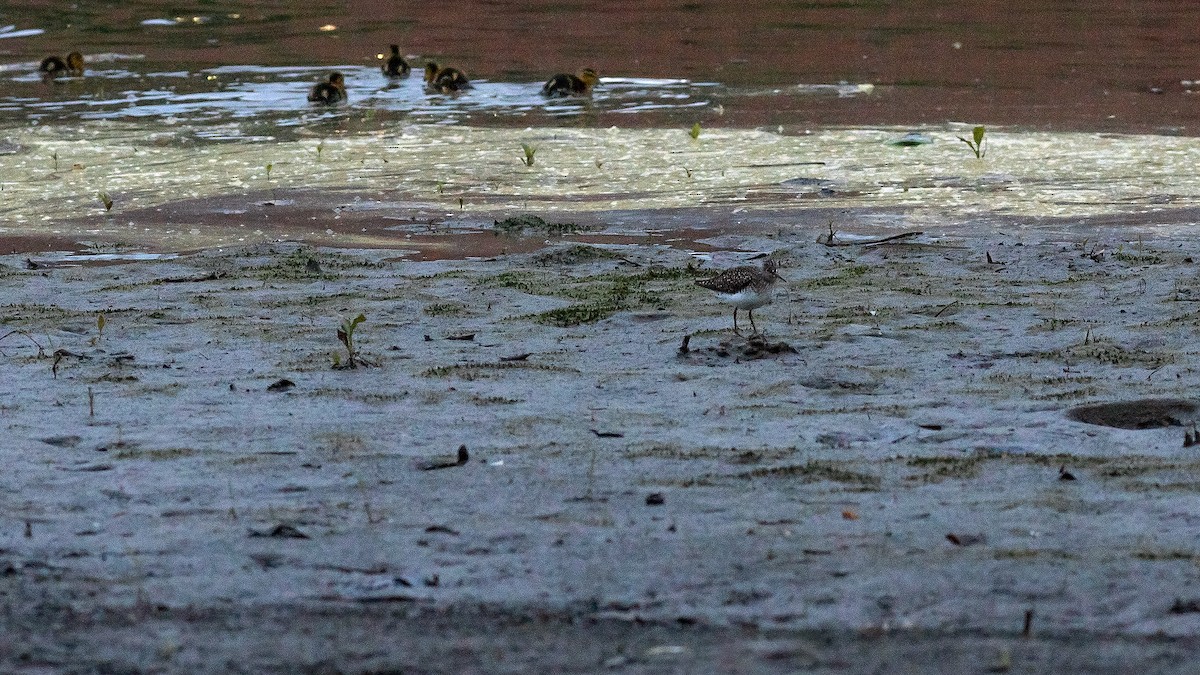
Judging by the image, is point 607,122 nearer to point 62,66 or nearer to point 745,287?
point 62,66

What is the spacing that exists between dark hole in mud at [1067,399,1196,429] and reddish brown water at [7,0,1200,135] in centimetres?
832

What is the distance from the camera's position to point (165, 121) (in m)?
14.9

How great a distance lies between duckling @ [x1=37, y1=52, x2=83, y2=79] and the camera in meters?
18.5

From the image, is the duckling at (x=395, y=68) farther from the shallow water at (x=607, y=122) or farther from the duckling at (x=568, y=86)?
the duckling at (x=568, y=86)

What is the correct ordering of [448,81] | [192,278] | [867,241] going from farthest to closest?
[448,81], [867,241], [192,278]

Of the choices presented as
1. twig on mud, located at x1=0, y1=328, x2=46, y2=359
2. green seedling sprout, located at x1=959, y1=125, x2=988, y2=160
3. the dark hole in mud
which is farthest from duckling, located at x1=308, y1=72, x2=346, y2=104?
the dark hole in mud

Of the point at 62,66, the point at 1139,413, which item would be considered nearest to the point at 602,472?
the point at 1139,413

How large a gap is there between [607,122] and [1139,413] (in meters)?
9.43

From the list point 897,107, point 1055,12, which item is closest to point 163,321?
point 897,107

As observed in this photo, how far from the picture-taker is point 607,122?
14617 millimetres

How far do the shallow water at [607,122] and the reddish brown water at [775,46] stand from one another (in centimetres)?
8

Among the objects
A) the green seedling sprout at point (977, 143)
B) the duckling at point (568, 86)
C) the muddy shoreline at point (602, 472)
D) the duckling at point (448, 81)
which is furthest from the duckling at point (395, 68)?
the muddy shoreline at point (602, 472)

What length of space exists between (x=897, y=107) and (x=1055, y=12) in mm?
9365

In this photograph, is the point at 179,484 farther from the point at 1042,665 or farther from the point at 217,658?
the point at 1042,665
